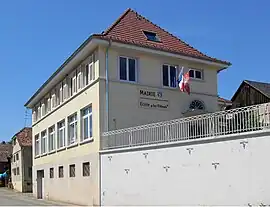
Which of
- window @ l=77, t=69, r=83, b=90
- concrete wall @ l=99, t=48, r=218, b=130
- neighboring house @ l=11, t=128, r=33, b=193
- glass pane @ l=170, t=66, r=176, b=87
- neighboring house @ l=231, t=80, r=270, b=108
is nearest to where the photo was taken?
concrete wall @ l=99, t=48, r=218, b=130

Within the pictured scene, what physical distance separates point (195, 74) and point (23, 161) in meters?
30.3

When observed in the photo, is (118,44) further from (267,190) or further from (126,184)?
(267,190)

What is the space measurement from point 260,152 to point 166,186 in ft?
17.0

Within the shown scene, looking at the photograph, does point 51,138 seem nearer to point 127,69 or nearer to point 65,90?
point 65,90

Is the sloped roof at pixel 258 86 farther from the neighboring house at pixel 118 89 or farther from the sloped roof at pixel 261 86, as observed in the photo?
the neighboring house at pixel 118 89

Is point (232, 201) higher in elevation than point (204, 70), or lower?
lower

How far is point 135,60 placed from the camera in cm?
2452

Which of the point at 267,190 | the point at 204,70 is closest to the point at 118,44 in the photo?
the point at 204,70

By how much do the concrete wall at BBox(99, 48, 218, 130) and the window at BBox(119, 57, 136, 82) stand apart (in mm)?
270

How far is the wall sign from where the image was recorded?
2420 cm

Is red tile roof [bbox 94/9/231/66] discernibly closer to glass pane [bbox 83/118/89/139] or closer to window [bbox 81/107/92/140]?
window [bbox 81/107/92/140]

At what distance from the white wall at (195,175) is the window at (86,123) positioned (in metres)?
3.86

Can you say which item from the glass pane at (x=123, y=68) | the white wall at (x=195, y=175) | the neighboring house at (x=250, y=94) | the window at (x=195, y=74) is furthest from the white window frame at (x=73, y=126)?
the neighboring house at (x=250, y=94)

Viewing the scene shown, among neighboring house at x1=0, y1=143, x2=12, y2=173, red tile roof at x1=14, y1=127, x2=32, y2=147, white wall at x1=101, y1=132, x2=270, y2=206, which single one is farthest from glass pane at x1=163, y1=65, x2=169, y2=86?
neighboring house at x1=0, y1=143, x2=12, y2=173
